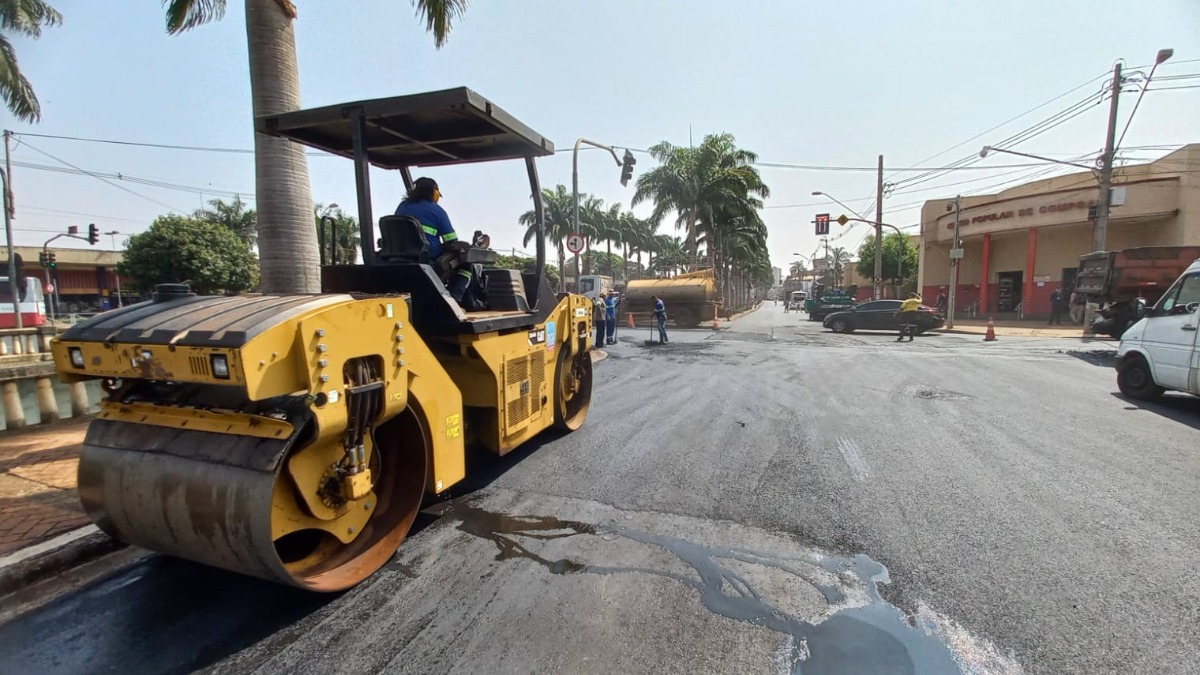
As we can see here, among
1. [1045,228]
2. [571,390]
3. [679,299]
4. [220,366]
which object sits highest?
[1045,228]

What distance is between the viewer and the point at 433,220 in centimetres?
433

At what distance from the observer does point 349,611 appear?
2.74m

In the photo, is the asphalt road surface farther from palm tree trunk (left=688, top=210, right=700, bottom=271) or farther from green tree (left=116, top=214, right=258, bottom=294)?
green tree (left=116, top=214, right=258, bottom=294)

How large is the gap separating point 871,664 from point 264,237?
19.7ft

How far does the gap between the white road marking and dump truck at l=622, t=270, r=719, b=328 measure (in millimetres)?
19061

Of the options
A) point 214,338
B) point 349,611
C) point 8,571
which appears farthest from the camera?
point 8,571

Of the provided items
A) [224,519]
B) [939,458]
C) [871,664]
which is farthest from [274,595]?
[939,458]

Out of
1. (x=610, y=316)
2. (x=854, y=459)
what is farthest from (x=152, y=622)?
(x=610, y=316)

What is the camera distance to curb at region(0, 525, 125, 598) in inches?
117

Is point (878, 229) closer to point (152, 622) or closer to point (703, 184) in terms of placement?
point (703, 184)

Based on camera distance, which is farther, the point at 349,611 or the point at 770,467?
the point at 770,467

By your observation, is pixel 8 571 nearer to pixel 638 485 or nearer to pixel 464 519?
pixel 464 519

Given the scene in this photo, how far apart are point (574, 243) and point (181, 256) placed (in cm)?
2248

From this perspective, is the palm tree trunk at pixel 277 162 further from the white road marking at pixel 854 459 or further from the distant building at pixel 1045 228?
the distant building at pixel 1045 228
